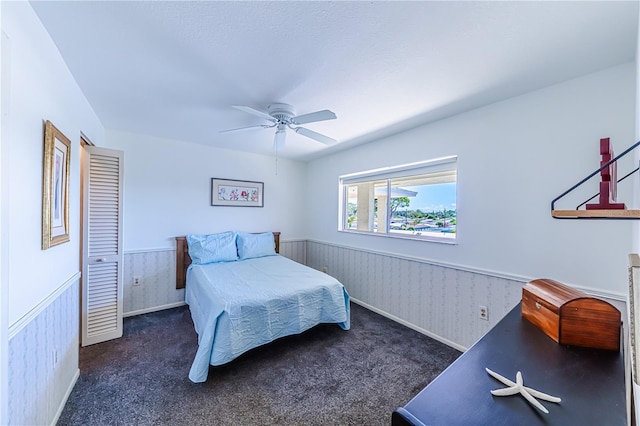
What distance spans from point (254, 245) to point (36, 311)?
2.52 meters

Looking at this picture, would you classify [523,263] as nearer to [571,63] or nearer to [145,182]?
[571,63]

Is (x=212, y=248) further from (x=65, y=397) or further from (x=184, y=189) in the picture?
(x=65, y=397)

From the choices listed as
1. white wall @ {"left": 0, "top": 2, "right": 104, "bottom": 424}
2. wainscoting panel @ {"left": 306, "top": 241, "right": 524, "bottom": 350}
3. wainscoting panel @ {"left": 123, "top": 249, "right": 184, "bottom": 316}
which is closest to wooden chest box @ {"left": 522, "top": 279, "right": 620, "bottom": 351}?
wainscoting panel @ {"left": 306, "top": 241, "right": 524, "bottom": 350}

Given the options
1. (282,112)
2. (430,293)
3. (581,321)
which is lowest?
(430,293)

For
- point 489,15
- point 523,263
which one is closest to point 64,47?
point 489,15

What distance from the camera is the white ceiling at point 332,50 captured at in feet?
4.05

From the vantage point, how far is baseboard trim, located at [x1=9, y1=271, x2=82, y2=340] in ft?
3.73

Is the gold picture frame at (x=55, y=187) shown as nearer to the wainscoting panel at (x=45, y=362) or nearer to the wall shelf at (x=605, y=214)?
the wainscoting panel at (x=45, y=362)

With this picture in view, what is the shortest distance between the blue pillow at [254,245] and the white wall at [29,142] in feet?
6.87

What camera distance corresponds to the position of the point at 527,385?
0.86 meters

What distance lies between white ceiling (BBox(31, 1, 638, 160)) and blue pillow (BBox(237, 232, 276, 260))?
6.48 feet

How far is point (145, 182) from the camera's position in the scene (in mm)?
3314

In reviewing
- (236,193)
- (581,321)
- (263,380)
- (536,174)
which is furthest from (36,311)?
(536,174)

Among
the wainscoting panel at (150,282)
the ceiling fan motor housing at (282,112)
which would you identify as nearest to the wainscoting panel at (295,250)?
the wainscoting panel at (150,282)
